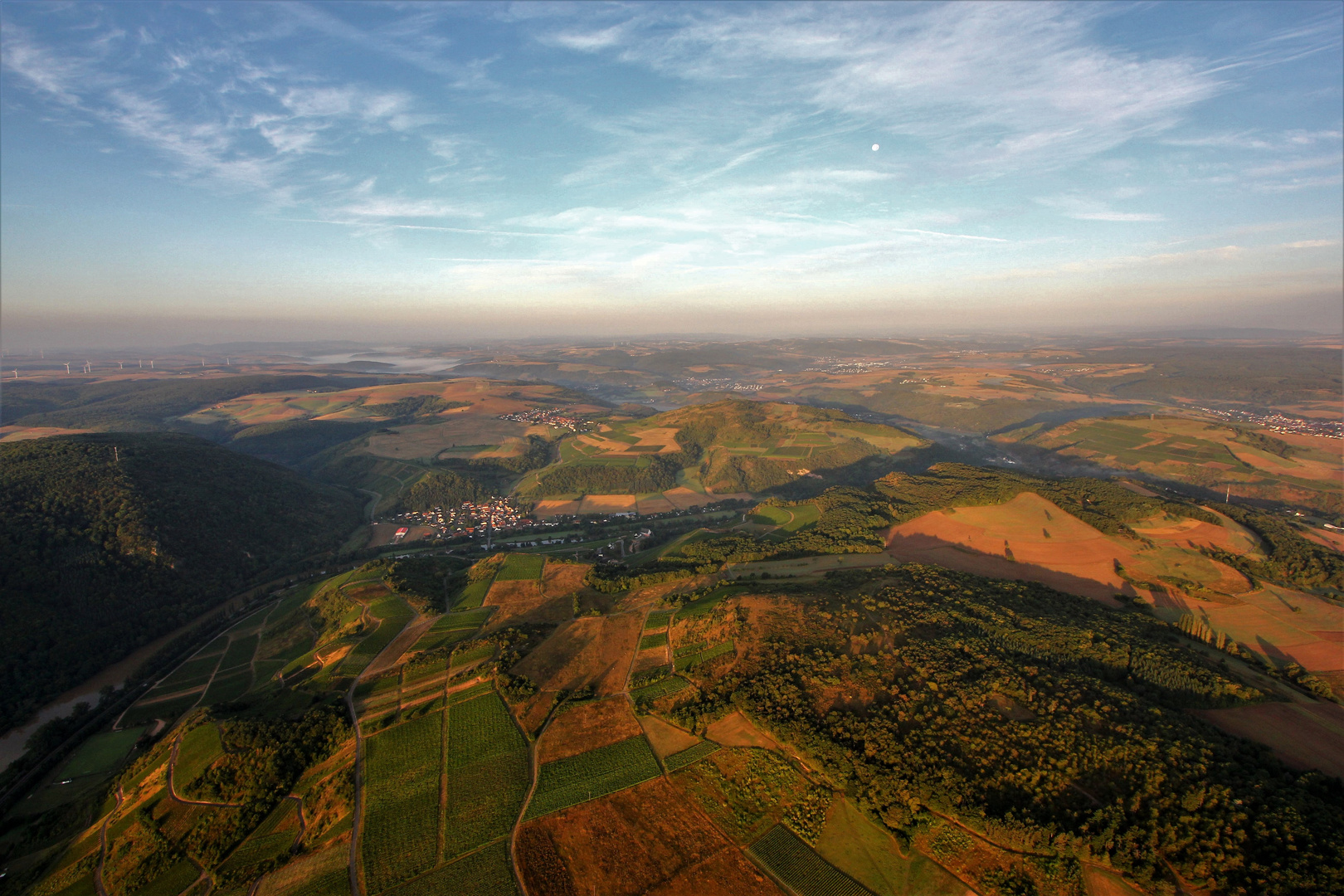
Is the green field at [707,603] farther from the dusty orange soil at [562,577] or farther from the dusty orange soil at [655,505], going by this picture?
the dusty orange soil at [655,505]

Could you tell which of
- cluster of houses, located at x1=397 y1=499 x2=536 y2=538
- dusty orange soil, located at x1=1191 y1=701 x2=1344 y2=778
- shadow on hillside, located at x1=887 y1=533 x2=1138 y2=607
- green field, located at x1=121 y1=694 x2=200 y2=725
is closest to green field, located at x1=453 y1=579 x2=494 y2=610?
green field, located at x1=121 y1=694 x2=200 y2=725

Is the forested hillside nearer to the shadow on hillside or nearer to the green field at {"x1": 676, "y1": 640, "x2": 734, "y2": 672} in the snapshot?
the green field at {"x1": 676, "y1": 640, "x2": 734, "y2": 672}

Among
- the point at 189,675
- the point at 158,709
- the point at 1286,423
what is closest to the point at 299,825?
the point at 158,709

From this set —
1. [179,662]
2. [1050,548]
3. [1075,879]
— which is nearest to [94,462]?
[179,662]

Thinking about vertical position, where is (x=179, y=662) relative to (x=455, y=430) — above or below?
below

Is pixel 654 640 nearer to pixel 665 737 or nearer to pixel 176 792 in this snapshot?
pixel 665 737

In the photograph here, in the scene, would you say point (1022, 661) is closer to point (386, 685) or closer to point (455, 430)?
point (386, 685)
